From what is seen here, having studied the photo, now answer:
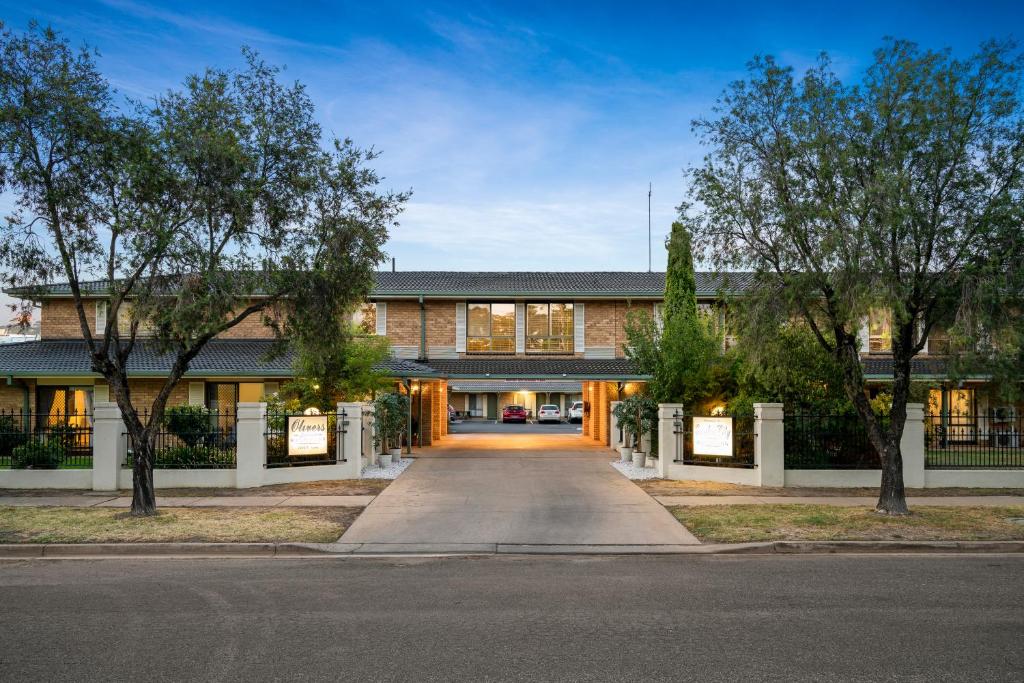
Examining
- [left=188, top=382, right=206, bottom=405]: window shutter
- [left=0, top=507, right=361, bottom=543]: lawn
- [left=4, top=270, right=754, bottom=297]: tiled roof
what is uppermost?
[left=4, top=270, right=754, bottom=297]: tiled roof

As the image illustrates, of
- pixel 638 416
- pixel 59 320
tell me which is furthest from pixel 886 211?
pixel 59 320

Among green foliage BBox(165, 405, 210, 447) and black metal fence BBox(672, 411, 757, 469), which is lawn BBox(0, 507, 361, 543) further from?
black metal fence BBox(672, 411, 757, 469)

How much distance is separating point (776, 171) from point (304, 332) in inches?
338

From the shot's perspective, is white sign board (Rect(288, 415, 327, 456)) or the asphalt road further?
white sign board (Rect(288, 415, 327, 456))

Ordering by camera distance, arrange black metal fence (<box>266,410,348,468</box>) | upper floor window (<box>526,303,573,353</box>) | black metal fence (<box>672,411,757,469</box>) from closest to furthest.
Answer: black metal fence (<box>266,410,348,468</box>) < black metal fence (<box>672,411,757,469</box>) < upper floor window (<box>526,303,573,353</box>)

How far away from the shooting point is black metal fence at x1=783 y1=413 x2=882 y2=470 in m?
18.4

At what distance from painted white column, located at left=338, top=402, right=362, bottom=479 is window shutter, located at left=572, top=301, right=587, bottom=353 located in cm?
1408

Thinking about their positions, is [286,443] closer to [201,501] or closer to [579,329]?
[201,501]

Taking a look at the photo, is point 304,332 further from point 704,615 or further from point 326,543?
point 704,615

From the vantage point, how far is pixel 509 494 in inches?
655

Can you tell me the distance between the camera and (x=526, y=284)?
34.2m

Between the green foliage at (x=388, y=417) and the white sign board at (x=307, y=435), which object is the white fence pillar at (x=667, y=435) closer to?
the green foliage at (x=388, y=417)

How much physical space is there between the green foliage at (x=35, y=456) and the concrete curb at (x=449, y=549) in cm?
730

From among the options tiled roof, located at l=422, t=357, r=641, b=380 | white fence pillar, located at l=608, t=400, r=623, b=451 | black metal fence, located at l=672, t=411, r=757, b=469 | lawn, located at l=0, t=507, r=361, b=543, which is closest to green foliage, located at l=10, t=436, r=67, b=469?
lawn, located at l=0, t=507, r=361, b=543
